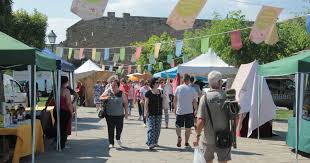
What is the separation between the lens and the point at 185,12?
15.3m

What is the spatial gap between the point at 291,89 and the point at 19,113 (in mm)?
24004

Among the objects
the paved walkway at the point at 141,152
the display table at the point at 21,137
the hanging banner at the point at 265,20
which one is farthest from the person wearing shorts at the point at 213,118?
the hanging banner at the point at 265,20

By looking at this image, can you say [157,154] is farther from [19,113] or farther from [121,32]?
[121,32]

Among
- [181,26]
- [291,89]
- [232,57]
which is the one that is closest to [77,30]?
[232,57]

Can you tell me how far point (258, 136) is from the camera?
602 inches

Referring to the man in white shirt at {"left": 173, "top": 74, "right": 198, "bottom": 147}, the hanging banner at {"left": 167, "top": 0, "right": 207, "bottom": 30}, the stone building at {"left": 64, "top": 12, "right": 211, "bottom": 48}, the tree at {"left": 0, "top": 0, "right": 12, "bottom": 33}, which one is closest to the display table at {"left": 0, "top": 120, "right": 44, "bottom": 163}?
the man in white shirt at {"left": 173, "top": 74, "right": 198, "bottom": 147}

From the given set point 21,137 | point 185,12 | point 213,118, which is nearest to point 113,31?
point 185,12

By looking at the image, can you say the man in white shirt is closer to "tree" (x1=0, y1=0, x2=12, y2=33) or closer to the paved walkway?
the paved walkway

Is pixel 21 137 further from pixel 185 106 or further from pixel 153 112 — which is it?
pixel 185 106

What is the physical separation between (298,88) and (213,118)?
4.15 meters

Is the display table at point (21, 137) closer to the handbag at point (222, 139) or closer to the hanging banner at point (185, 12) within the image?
the handbag at point (222, 139)

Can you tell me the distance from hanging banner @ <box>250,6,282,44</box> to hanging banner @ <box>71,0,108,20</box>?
245 inches

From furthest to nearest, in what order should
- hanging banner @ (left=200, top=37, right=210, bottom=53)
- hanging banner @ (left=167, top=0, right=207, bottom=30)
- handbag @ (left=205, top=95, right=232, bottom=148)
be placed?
hanging banner @ (left=200, top=37, right=210, bottom=53) < hanging banner @ (left=167, top=0, right=207, bottom=30) < handbag @ (left=205, top=95, right=232, bottom=148)

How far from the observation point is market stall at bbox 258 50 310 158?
11242 millimetres
